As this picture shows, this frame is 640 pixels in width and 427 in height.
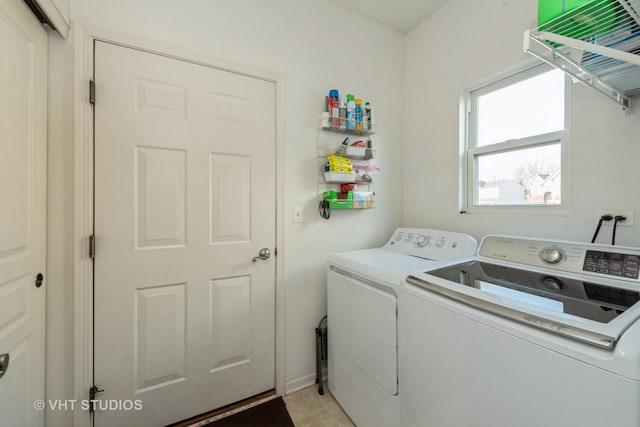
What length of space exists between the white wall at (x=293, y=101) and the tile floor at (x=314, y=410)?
101 mm

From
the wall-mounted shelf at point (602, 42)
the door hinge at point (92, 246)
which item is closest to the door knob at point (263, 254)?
the door hinge at point (92, 246)

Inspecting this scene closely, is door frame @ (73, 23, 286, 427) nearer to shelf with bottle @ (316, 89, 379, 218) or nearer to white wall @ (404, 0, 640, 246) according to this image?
shelf with bottle @ (316, 89, 379, 218)

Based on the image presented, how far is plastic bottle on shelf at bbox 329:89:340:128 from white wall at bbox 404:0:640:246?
2.52 feet

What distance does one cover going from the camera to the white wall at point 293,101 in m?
1.21

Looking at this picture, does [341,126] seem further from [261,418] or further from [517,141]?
[261,418]

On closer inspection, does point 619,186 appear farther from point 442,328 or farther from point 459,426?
point 459,426

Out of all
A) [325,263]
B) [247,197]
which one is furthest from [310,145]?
[325,263]

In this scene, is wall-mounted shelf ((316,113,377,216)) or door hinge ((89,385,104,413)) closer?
door hinge ((89,385,104,413))

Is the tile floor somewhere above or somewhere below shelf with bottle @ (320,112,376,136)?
below

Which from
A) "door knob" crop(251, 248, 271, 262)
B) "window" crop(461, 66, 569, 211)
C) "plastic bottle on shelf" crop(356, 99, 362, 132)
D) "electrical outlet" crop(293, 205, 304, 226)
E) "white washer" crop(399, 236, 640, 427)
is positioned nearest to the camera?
"white washer" crop(399, 236, 640, 427)

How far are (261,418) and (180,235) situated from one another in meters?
1.17

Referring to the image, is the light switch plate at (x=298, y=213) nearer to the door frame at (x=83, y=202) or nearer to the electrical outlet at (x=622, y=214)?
the door frame at (x=83, y=202)

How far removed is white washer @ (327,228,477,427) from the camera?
48.1 inches

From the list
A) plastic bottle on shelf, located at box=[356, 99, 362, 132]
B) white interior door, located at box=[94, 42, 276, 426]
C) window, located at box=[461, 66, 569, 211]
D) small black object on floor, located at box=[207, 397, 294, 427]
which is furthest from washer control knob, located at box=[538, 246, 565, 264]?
small black object on floor, located at box=[207, 397, 294, 427]
